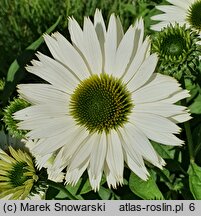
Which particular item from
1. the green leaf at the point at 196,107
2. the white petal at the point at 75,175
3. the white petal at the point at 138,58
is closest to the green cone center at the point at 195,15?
the green leaf at the point at 196,107

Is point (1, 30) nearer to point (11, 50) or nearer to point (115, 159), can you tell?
point (11, 50)

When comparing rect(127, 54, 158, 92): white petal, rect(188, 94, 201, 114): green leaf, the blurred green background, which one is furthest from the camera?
the blurred green background

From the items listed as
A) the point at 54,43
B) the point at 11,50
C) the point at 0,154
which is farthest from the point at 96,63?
the point at 11,50

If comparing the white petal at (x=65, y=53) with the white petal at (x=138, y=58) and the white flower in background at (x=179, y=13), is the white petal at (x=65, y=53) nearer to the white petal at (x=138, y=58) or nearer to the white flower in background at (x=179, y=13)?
the white petal at (x=138, y=58)

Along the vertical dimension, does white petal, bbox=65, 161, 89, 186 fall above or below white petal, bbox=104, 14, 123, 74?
below

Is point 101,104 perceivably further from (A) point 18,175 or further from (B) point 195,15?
(B) point 195,15

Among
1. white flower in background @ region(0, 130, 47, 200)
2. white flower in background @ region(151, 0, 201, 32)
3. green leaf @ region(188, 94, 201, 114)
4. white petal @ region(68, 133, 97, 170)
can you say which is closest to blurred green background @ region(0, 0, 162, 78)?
white flower in background @ region(151, 0, 201, 32)

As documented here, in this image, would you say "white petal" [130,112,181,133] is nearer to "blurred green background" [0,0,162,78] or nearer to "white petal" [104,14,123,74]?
"white petal" [104,14,123,74]
